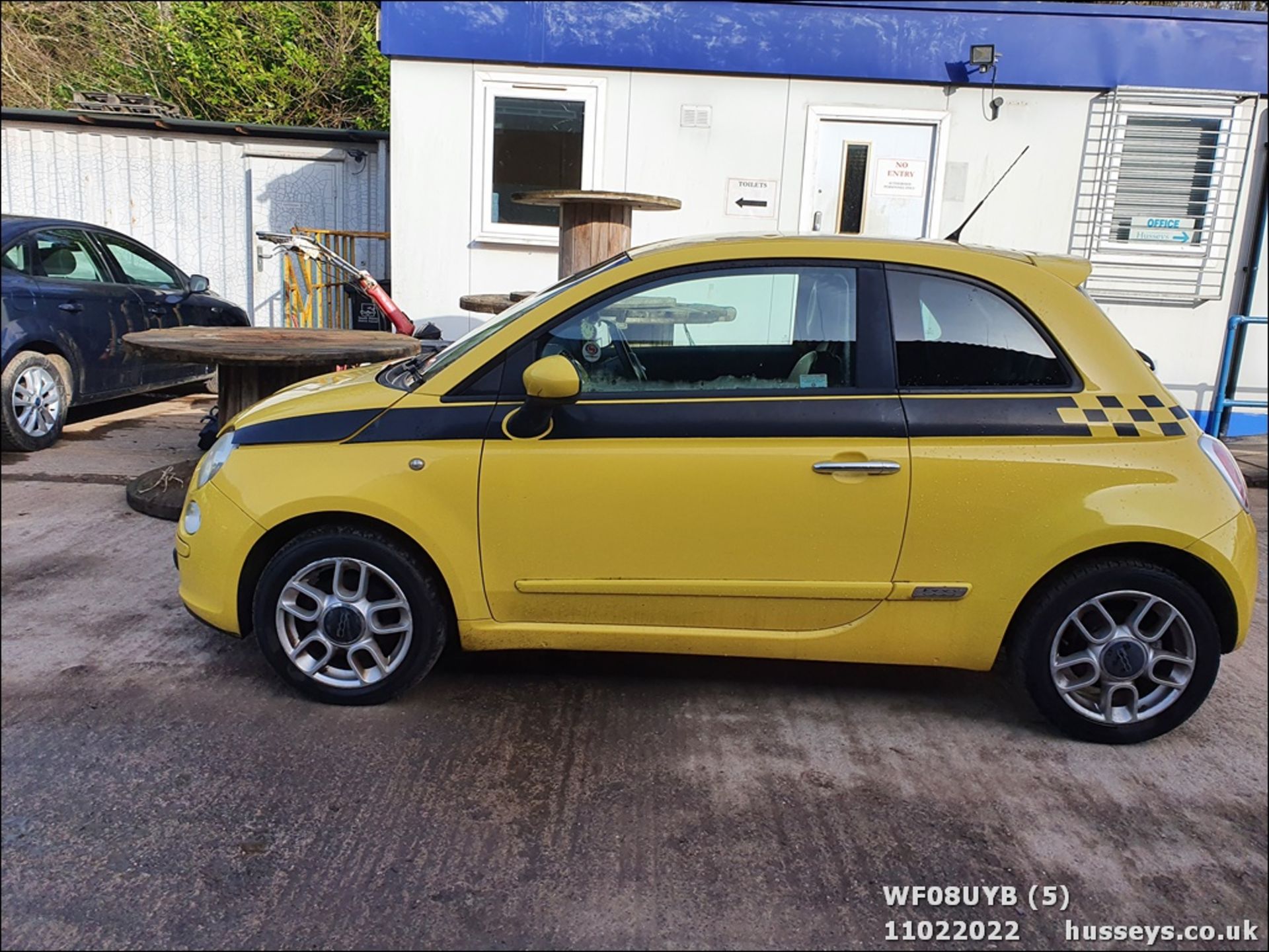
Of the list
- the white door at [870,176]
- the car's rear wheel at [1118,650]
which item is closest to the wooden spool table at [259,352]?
the car's rear wheel at [1118,650]

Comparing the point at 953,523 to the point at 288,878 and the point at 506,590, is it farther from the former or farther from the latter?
the point at 288,878

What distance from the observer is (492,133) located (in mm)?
8273

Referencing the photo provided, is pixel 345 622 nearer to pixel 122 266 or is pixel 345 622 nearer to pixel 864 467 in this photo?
pixel 864 467

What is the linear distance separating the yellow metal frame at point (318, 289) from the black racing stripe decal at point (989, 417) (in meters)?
7.93

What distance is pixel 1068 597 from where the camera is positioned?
318 cm

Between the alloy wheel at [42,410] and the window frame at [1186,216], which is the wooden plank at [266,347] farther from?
the window frame at [1186,216]

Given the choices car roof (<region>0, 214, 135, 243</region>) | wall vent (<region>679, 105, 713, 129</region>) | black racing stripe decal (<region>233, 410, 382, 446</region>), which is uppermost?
wall vent (<region>679, 105, 713, 129</region>)

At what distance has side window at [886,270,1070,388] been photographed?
128 inches

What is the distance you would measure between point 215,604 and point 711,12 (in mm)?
6495

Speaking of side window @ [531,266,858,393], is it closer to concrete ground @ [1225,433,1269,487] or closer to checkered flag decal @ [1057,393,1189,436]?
checkered flag decal @ [1057,393,1189,436]

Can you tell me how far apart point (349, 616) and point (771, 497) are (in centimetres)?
143

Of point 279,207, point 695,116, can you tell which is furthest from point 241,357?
point 279,207

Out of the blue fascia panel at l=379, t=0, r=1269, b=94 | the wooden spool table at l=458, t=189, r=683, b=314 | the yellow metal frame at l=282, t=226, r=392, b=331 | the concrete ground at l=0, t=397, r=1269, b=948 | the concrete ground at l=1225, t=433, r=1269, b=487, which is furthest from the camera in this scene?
the yellow metal frame at l=282, t=226, r=392, b=331

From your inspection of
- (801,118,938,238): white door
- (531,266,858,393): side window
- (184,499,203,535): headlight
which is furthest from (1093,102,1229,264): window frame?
(184,499,203,535): headlight
